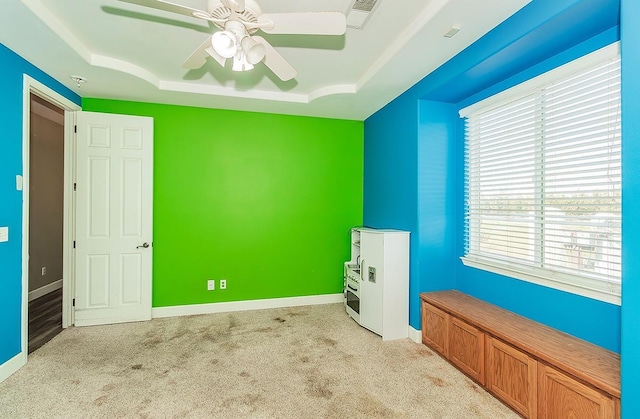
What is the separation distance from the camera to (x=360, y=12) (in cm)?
211

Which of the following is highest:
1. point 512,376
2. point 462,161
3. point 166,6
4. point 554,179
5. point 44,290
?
point 166,6

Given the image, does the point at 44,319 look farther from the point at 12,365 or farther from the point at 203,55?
the point at 203,55

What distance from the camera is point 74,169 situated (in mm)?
3385

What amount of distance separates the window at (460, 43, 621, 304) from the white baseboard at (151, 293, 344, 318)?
213 centimetres

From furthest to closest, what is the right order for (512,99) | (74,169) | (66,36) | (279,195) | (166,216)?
(279,195)
(166,216)
(74,169)
(512,99)
(66,36)

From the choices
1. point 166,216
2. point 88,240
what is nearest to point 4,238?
point 88,240

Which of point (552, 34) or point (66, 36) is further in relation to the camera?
point (66, 36)

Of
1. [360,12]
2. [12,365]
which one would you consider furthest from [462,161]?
[12,365]

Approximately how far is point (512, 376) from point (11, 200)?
412 centimetres

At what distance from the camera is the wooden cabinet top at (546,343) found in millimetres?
1598

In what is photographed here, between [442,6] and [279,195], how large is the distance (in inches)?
114

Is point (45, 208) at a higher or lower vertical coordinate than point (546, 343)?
higher

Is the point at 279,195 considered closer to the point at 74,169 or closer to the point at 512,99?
the point at 74,169

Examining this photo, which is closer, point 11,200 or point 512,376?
point 512,376
